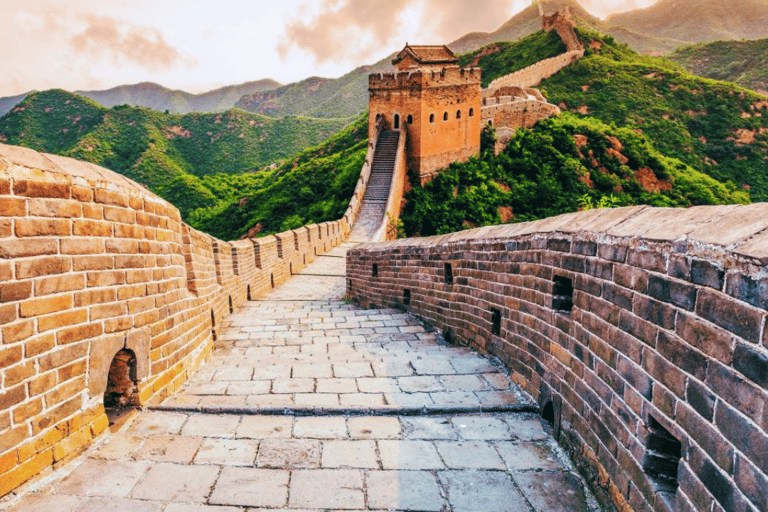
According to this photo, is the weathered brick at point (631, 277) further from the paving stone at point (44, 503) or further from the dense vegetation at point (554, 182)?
the dense vegetation at point (554, 182)

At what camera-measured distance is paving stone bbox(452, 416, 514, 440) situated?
10.6ft

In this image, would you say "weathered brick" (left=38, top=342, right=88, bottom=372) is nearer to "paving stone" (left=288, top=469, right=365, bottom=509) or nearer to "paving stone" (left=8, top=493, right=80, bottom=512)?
"paving stone" (left=8, top=493, right=80, bottom=512)

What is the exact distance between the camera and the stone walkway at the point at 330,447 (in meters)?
2.50

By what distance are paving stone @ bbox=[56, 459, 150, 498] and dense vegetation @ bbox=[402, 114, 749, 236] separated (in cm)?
2231

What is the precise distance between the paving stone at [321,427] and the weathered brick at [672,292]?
205cm

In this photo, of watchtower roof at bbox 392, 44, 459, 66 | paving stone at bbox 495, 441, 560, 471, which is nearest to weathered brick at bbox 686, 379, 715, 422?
paving stone at bbox 495, 441, 560, 471

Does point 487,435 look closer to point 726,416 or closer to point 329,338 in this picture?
point 726,416

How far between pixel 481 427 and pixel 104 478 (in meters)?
2.29

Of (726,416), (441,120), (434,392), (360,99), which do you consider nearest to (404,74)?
(441,120)

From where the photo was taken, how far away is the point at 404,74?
2500cm

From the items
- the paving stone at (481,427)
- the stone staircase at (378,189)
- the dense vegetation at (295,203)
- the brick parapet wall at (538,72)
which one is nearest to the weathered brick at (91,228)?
the paving stone at (481,427)

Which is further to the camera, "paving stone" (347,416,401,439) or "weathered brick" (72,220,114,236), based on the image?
"paving stone" (347,416,401,439)

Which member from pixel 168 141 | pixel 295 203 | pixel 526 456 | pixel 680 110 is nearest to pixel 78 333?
pixel 526 456

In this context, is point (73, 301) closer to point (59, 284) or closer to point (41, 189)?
point (59, 284)
